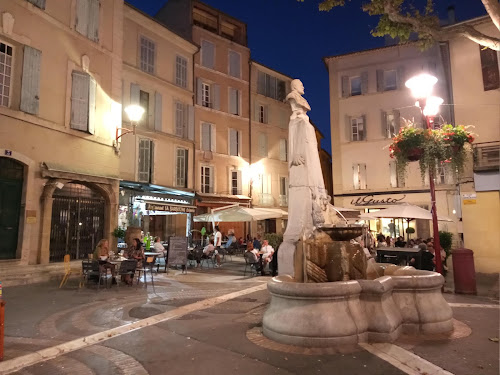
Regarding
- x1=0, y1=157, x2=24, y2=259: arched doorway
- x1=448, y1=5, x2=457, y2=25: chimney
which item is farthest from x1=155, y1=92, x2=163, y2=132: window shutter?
x1=448, y1=5, x2=457, y2=25: chimney

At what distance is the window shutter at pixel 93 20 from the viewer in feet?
45.6

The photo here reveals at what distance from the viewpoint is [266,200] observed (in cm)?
2692

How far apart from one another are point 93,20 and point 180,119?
8.73 meters

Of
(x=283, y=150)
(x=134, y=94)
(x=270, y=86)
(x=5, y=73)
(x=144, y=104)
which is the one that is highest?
(x=270, y=86)

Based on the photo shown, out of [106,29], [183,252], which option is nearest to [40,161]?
[183,252]

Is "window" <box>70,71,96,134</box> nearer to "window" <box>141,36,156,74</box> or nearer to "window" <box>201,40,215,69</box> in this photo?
"window" <box>141,36,156,74</box>

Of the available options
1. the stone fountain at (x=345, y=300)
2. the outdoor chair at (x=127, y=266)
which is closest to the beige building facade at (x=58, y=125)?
the outdoor chair at (x=127, y=266)

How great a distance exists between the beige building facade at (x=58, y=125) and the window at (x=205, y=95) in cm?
902

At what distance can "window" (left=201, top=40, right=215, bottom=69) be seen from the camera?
24.4 metres

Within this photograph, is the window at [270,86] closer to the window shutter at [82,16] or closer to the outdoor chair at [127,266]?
the window shutter at [82,16]

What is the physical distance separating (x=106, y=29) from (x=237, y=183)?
13262 millimetres

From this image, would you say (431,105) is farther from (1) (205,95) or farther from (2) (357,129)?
(1) (205,95)

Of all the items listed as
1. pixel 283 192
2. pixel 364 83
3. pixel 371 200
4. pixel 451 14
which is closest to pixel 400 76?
pixel 364 83

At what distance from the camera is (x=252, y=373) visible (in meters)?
3.87
